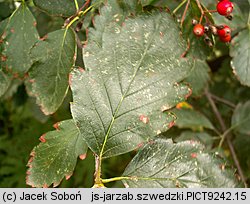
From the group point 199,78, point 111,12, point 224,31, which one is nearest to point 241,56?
point 224,31

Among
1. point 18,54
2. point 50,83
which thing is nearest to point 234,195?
point 50,83

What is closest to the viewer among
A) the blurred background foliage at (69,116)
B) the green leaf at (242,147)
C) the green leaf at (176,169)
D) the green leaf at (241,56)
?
the green leaf at (176,169)

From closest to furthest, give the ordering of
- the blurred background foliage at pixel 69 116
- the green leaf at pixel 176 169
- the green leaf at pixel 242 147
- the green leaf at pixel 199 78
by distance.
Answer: the green leaf at pixel 176 169, the blurred background foliage at pixel 69 116, the green leaf at pixel 199 78, the green leaf at pixel 242 147

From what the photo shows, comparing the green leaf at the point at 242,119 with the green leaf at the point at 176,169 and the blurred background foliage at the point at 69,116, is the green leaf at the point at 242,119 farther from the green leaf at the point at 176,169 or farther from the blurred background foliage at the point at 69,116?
the green leaf at the point at 176,169

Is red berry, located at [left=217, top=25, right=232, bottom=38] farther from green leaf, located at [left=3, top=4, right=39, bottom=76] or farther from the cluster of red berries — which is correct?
green leaf, located at [left=3, top=4, right=39, bottom=76]

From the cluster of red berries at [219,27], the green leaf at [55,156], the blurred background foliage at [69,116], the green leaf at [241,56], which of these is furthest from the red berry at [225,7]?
the green leaf at [55,156]

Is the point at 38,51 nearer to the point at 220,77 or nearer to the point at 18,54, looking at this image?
the point at 18,54

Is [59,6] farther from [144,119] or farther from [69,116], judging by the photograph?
[69,116]
